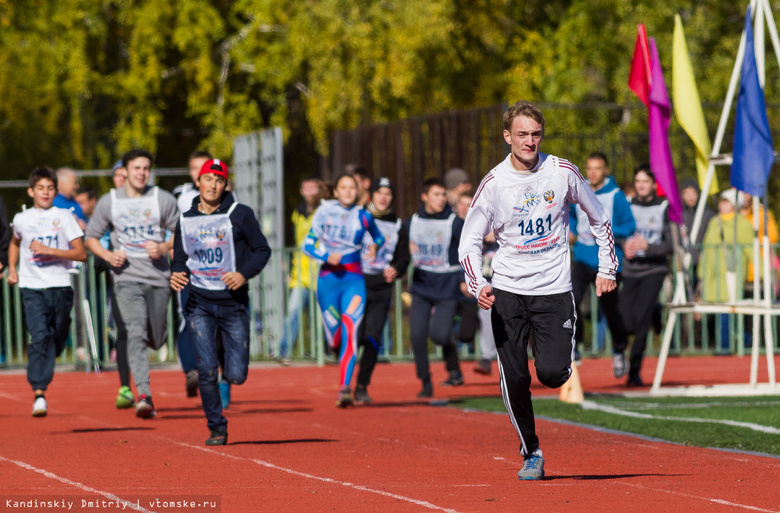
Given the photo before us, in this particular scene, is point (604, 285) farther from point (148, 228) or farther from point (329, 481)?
point (148, 228)

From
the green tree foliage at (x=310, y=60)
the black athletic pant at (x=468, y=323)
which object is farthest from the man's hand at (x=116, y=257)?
the green tree foliage at (x=310, y=60)

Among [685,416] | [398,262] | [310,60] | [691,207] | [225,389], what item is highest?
[310,60]

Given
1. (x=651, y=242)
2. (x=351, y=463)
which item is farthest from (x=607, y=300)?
(x=351, y=463)

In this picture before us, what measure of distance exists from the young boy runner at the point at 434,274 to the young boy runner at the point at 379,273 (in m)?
0.37

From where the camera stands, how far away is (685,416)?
11.8 metres

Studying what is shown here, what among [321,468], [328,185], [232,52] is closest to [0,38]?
[232,52]

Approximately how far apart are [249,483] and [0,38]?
69.4ft

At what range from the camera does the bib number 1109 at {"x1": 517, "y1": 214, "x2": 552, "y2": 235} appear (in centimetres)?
819

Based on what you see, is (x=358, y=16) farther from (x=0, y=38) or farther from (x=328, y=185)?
(x=328, y=185)

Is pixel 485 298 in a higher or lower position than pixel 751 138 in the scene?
lower

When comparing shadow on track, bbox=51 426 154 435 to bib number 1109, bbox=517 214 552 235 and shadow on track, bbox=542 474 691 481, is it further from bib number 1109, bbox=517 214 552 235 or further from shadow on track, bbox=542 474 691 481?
bib number 1109, bbox=517 214 552 235

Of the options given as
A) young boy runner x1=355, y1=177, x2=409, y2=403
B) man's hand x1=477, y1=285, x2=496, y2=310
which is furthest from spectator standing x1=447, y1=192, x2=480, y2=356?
man's hand x1=477, y1=285, x2=496, y2=310

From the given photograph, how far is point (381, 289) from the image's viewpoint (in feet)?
45.3

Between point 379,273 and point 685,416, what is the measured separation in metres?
3.41
